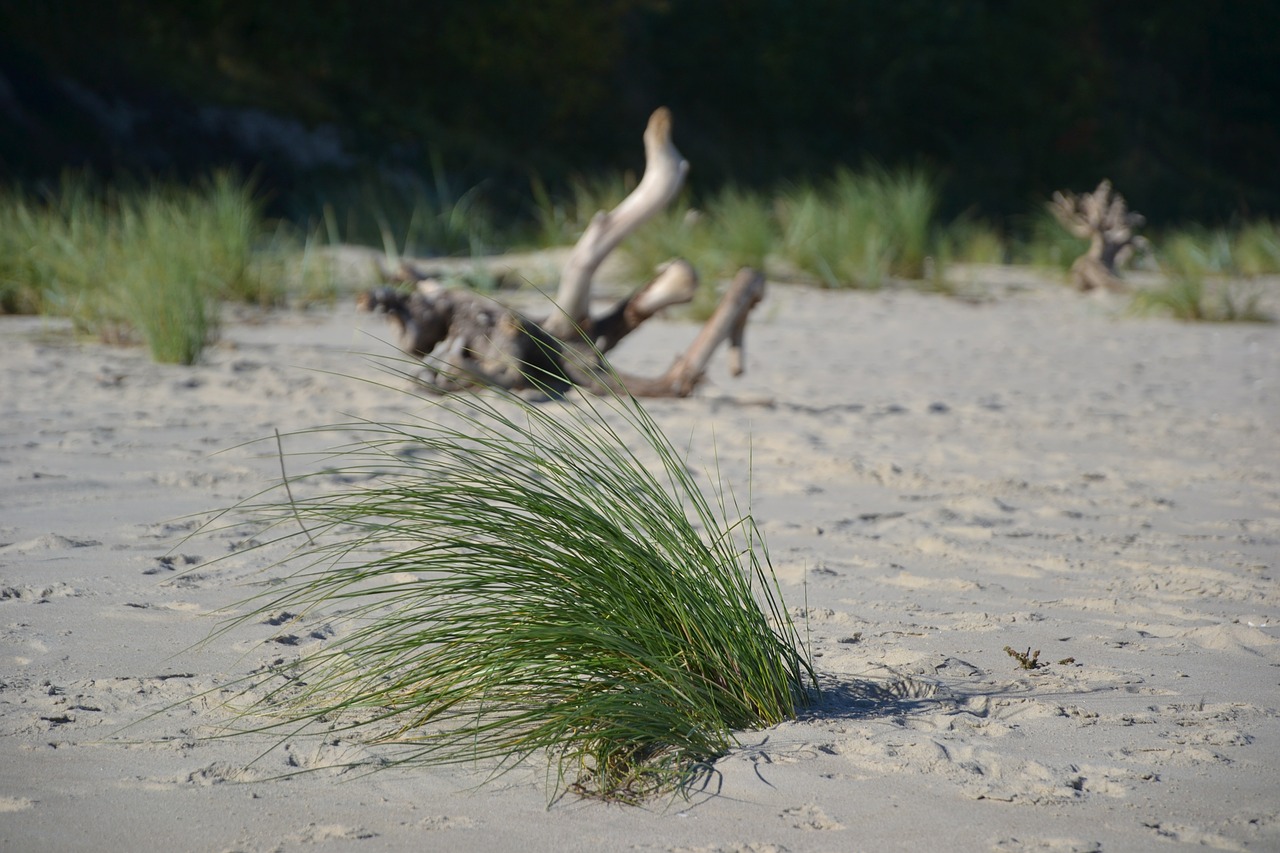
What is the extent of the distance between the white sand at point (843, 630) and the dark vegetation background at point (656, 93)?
9.41 metres

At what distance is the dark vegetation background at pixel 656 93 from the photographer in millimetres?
14461

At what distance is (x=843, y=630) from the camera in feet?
8.38

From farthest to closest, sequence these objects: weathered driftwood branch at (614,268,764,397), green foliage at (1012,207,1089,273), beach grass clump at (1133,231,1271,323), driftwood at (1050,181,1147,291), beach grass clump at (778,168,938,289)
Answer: green foliage at (1012,207,1089,273) < driftwood at (1050,181,1147,291) < beach grass clump at (778,168,938,289) < beach grass clump at (1133,231,1271,323) < weathered driftwood branch at (614,268,764,397)

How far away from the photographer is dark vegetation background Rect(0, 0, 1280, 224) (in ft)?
47.4

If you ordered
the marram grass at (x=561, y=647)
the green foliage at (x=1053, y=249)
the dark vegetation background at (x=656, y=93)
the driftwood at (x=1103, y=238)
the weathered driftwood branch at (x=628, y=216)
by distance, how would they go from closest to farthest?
the marram grass at (x=561, y=647) < the weathered driftwood branch at (x=628, y=216) < the driftwood at (x=1103, y=238) < the green foliage at (x=1053, y=249) < the dark vegetation background at (x=656, y=93)

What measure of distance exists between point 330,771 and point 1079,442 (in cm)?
348

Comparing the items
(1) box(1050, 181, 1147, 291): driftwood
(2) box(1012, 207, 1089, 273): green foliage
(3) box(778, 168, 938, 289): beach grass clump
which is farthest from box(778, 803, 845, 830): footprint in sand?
(2) box(1012, 207, 1089, 273): green foliage

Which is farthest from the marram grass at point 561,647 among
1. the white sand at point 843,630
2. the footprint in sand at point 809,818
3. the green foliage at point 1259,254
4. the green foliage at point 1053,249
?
the green foliage at point 1259,254

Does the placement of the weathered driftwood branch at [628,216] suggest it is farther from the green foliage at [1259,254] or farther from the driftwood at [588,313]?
the green foliage at [1259,254]

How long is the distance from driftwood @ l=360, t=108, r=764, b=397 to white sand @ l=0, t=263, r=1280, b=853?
Result: 25 cm

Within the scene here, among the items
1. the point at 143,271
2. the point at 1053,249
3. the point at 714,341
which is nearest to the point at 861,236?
the point at 1053,249

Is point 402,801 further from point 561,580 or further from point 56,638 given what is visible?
point 56,638

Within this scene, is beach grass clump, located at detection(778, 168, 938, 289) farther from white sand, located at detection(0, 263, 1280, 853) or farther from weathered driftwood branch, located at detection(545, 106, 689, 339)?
weathered driftwood branch, located at detection(545, 106, 689, 339)

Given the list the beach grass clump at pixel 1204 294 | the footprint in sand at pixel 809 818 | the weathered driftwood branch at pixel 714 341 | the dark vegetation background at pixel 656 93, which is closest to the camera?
the footprint in sand at pixel 809 818
